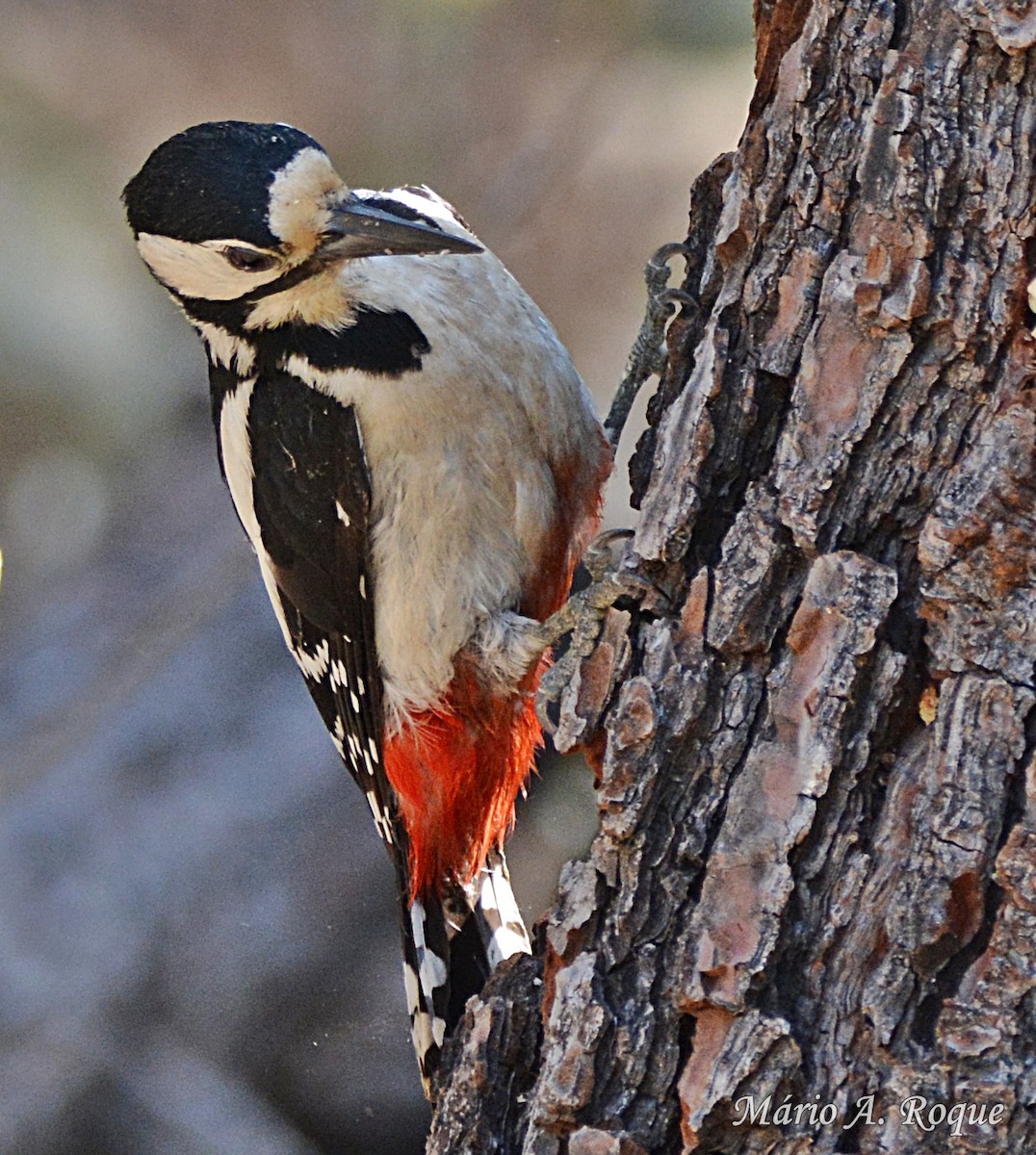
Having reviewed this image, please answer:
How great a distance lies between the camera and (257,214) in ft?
6.36

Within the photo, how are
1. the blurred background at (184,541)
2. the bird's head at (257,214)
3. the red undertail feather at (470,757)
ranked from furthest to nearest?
the blurred background at (184,541) < the red undertail feather at (470,757) < the bird's head at (257,214)

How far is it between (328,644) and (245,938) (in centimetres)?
106

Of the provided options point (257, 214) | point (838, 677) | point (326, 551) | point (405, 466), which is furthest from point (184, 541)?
point (838, 677)

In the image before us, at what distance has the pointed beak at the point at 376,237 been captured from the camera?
6.35ft

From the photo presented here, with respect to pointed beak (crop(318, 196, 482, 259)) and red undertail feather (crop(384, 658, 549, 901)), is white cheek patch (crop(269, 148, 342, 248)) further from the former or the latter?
red undertail feather (crop(384, 658, 549, 901))

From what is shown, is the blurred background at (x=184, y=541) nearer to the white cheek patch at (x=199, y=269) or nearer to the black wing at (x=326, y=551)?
the black wing at (x=326, y=551)

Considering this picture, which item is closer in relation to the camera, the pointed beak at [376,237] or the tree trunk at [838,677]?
the tree trunk at [838,677]

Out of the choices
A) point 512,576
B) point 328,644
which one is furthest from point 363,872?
point 512,576

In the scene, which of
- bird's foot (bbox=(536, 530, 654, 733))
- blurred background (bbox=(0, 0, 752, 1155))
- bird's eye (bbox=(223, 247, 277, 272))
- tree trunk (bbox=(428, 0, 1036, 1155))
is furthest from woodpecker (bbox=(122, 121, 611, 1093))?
blurred background (bbox=(0, 0, 752, 1155))

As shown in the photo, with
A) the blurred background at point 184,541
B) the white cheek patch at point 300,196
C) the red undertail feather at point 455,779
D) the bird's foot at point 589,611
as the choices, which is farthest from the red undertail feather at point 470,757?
the blurred background at point 184,541

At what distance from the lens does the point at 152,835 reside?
10.6 ft

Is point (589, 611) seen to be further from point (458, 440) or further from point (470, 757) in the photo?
point (470, 757)

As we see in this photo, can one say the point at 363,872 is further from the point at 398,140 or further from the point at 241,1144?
the point at 398,140

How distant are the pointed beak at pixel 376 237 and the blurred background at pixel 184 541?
50.8 inches
